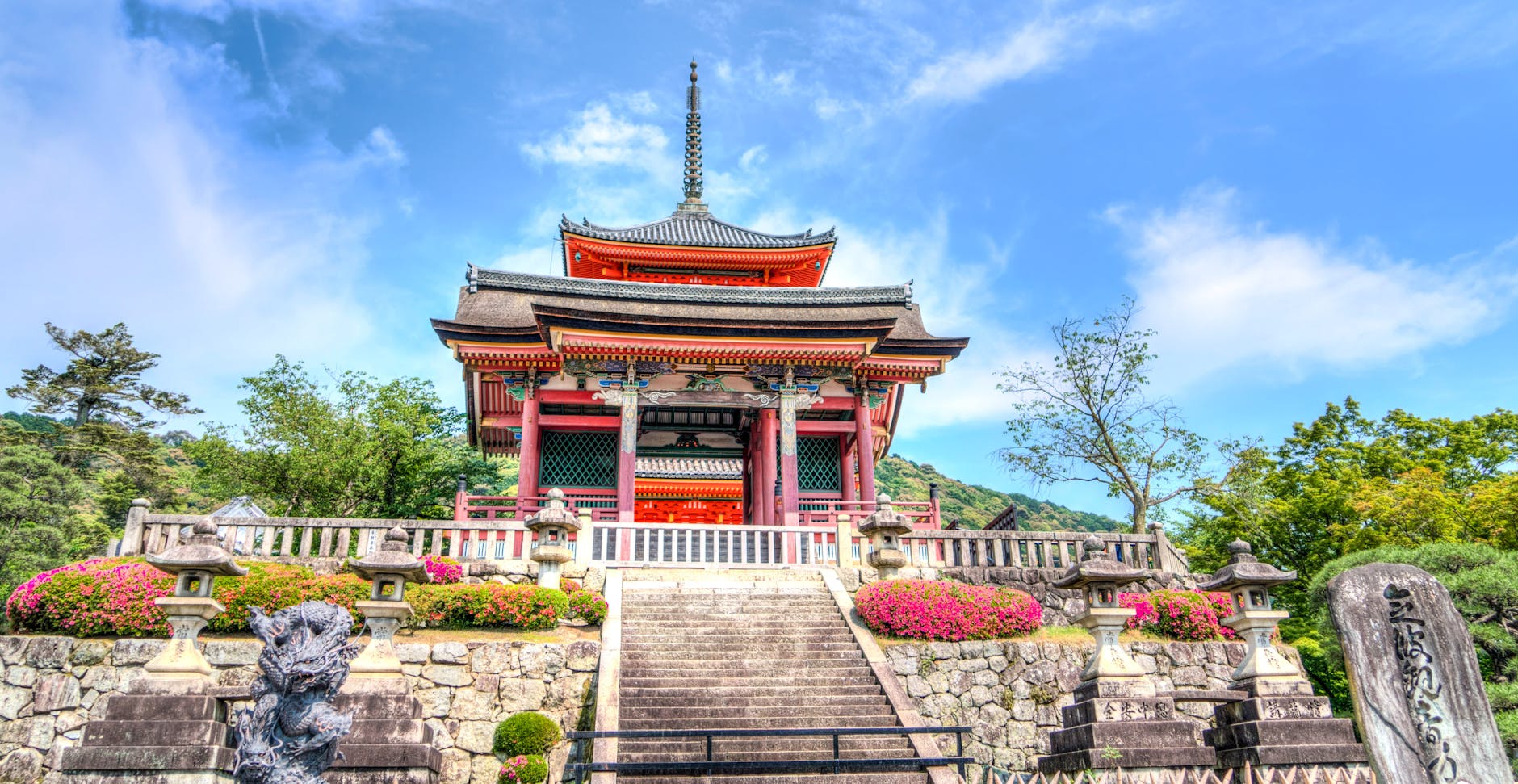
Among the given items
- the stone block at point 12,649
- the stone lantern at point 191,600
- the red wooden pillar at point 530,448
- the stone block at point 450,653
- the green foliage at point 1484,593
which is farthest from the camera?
the red wooden pillar at point 530,448

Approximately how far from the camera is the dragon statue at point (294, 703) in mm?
4809

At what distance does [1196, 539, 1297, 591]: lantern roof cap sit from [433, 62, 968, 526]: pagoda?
7.55 m

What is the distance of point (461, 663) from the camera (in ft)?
33.7

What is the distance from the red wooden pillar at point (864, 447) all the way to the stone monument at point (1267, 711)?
9.61 m

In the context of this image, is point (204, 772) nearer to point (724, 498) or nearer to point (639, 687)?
point (639, 687)

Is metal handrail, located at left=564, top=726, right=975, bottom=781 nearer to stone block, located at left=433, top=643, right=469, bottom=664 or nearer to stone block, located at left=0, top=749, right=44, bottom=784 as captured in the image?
stone block, located at left=433, top=643, right=469, bottom=664

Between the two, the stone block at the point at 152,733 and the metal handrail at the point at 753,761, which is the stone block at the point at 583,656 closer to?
the metal handrail at the point at 753,761

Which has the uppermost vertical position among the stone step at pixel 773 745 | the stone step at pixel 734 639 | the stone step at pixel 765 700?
the stone step at pixel 734 639

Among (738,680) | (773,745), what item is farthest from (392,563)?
(773,745)

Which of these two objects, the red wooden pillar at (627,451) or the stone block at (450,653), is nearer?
the stone block at (450,653)

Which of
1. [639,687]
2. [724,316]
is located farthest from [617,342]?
[639,687]

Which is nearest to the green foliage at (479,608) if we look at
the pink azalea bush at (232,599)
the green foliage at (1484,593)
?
the pink azalea bush at (232,599)

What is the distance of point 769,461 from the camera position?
755 inches

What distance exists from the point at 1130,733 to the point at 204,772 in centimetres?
824
